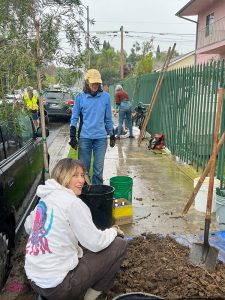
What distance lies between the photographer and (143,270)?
349 centimetres

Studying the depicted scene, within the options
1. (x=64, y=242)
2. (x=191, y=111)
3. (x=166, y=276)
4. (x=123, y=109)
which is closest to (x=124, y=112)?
(x=123, y=109)

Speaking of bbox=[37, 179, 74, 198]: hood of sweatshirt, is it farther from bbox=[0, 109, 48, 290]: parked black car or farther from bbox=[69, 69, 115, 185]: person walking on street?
bbox=[69, 69, 115, 185]: person walking on street

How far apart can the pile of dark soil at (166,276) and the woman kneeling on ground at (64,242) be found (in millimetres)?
668

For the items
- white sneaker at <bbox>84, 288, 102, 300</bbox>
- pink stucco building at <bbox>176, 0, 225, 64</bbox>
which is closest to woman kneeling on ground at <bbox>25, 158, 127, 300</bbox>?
white sneaker at <bbox>84, 288, 102, 300</bbox>

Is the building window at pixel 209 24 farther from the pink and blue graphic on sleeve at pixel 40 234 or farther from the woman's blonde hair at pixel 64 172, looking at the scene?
the pink and blue graphic on sleeve at pixel 40 234

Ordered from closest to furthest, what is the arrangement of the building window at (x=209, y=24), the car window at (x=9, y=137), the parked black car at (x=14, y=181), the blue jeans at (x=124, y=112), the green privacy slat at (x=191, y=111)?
the parked black car at (x=14, y=181) < the car window at (x=9, y=137) < the green privacy slat at (x=191, y=111) < the blue jeans at (x=124, y=112) < the building window at (x=209, y=24)

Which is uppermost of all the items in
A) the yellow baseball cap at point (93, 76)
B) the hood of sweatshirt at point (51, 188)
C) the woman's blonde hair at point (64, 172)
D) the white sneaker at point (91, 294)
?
the yellow baseball cap at point (93, 76)

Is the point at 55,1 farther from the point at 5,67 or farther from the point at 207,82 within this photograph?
the point at 207,82

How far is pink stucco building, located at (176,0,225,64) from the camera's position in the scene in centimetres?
2358

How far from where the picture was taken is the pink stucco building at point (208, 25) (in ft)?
77.4

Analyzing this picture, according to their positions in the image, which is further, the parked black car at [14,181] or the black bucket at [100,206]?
the black bucket at [100,206]

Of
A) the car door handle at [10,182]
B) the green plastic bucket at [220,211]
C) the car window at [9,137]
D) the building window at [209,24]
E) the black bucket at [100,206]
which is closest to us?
the car door handle at [10,182]

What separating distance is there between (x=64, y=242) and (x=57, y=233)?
94mm

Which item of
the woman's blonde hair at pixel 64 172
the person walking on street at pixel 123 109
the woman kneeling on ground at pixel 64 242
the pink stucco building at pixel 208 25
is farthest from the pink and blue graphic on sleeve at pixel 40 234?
the pink stucco building at pixel 208 25
